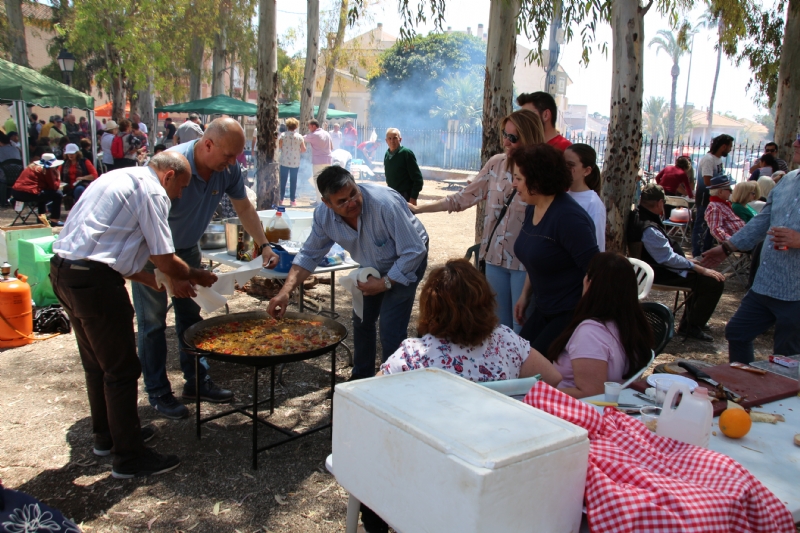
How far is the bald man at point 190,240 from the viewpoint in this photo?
387 centimetres

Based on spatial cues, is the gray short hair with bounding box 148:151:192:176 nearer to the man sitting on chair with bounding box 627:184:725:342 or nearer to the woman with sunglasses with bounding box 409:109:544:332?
the woman with sunglasses with bounding box 409:109:544:332

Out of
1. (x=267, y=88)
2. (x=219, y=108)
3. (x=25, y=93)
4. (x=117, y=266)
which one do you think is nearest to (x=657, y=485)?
(x=117, y=266)

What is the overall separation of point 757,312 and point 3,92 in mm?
15342

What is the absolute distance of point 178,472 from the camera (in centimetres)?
347

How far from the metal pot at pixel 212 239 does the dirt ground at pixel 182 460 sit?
3.46 ft

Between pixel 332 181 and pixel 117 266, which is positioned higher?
pixel 332 181

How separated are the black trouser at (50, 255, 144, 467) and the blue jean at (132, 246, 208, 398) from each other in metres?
0.62

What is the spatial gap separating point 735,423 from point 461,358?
3.47 ft

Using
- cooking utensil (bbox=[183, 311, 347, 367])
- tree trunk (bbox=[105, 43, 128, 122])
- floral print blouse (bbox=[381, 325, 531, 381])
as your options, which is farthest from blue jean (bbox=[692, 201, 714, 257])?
tree trunk (bbox=[105, 43, 128, 122])

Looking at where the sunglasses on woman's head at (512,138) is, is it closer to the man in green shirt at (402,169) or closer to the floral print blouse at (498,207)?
the floral print blouse at (498,207)

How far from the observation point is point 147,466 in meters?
3.39

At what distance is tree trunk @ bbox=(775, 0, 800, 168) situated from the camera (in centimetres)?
1179

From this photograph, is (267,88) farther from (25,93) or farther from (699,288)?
(699,288)

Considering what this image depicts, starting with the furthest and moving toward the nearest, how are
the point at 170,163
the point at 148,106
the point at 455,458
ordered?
the point at 148,106, the point at 170,163, the point at 455,458
